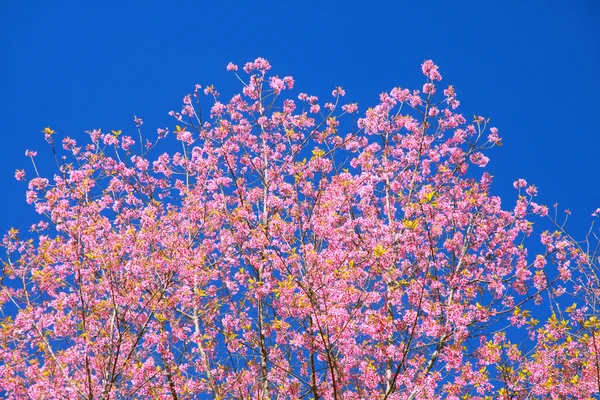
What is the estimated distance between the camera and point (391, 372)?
9.11 meters

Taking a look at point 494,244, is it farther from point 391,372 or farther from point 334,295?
point 334,295

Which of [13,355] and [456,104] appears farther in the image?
[456,104]

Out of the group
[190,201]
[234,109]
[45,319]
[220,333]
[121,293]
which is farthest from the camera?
[234,109]

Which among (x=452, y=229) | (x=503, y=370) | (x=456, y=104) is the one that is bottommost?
(x=503, y=370)

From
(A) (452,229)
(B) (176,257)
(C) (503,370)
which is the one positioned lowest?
(C) (503,370)

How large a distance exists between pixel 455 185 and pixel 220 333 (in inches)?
242

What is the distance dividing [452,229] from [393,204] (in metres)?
1.34

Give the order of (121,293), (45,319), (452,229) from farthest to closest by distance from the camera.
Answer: (452,229) < (45,319) < (121,293)

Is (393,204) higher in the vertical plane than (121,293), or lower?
higher

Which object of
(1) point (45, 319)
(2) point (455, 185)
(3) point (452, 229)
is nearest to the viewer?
(1) point (45, 319)

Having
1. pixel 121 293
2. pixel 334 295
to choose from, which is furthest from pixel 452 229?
pixel 121 293

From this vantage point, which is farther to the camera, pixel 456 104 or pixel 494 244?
pixel 456 104

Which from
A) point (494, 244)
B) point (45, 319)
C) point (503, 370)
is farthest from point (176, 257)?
point (494, 244)

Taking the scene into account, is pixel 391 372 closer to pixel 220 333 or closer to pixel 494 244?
pixel 220 333
